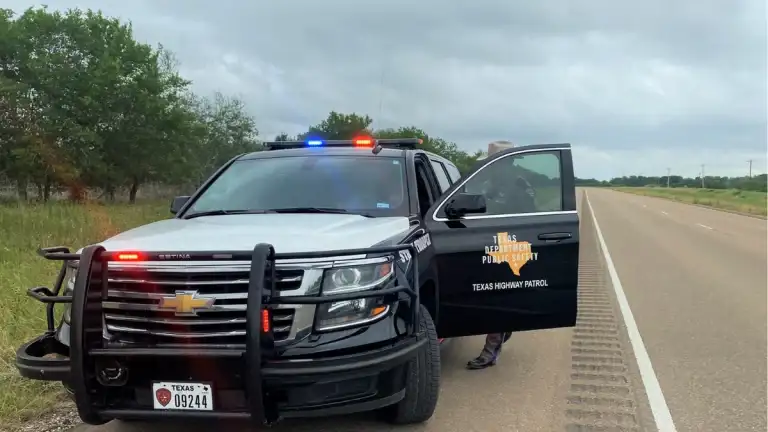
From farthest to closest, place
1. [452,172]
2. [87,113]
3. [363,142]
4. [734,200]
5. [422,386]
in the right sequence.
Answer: [734,200], [87,113], [452,172], [363,142], [422,386]

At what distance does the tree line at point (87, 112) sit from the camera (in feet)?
93.7

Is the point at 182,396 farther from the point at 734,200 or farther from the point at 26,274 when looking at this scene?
the point at 734,200

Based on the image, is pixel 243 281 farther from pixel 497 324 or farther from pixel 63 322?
pixel 497 324

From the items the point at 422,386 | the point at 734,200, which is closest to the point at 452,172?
the point at 422,386

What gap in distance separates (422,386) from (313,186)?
1898 mm

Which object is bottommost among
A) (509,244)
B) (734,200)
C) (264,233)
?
(734,200)

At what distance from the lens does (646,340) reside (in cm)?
691

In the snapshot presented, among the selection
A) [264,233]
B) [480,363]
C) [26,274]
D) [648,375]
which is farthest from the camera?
[26,274]

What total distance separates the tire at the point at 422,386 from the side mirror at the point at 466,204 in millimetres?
966

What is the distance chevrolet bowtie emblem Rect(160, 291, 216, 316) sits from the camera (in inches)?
134

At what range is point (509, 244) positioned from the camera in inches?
205

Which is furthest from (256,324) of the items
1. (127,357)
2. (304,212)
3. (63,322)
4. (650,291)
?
(650,291)

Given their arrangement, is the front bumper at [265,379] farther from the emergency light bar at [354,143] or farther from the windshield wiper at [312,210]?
the emergency light bar at [354,143]

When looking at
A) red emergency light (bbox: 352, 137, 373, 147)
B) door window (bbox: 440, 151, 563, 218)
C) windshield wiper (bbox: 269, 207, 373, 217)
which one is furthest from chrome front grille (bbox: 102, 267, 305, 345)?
red emergency light (bbox: 352, 137, 373, 147)
